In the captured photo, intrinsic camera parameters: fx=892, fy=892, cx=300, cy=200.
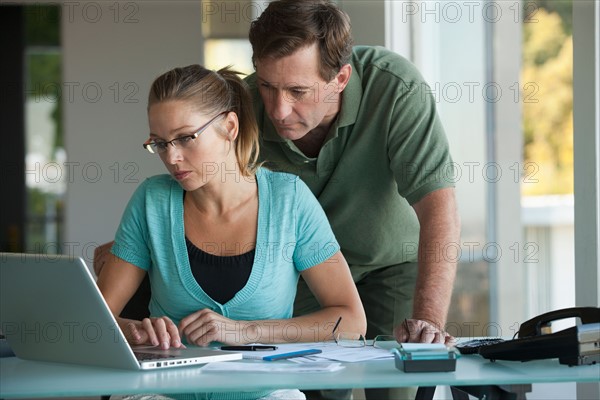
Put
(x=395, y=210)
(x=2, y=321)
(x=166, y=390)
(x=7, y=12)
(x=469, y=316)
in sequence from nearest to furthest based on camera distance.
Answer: (x=166, y=390) < (x=2, y=321) < (x=395, y=210) < (x=469, y=316) < (x=7, y=12)

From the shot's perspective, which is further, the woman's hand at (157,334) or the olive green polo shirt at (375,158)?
the olive green polo shirt at (375,158)

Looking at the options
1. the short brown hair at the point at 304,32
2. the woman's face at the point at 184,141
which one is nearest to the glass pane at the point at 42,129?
the short brown hair at the point at 304,32

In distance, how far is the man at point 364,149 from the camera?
2.26 metres

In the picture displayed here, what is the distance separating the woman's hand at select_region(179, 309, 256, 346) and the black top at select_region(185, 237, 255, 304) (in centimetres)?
19

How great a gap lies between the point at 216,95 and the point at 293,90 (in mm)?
212

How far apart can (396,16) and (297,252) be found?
5.41 ft

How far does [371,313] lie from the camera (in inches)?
106

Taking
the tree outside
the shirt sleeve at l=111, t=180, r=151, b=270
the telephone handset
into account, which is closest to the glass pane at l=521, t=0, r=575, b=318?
the tree outside

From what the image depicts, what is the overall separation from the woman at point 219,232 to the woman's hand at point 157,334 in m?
0.18

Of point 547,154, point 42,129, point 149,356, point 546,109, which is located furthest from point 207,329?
point 42,129

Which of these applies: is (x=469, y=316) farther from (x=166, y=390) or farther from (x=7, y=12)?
(x=7, y=12)

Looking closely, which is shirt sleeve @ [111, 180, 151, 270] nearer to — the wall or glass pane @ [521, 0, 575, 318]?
glass pane @ [521, 0, 575, 318]

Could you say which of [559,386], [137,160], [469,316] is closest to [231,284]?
→ [559,386]

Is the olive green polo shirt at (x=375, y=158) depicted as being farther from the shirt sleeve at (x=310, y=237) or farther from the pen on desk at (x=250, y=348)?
the pen on desk at (x=250, y=348)
